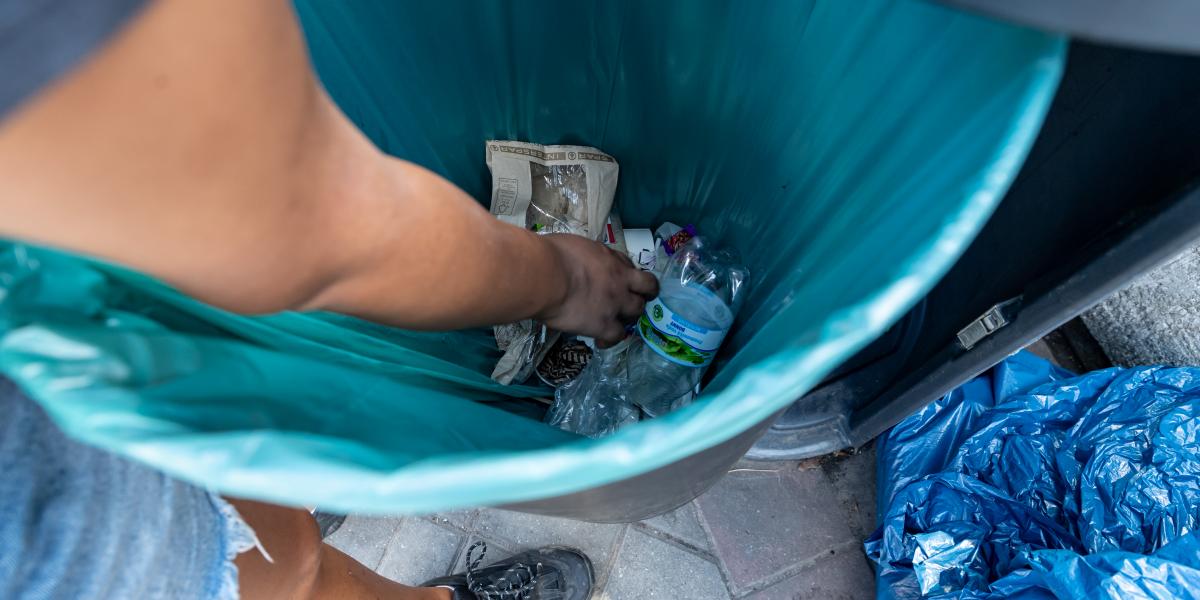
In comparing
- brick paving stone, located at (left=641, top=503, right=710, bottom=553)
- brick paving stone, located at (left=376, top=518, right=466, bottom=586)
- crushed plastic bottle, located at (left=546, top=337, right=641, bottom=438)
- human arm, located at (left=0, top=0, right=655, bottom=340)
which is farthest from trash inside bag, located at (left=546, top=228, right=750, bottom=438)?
human arm, located at (left=0, top=0, right=655, bottom=340)

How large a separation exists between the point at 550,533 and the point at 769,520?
1.21 ft

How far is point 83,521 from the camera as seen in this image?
42 cm

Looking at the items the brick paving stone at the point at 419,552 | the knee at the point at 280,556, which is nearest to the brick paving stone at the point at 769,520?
Answer: the brick paving stone at the point at 419,552

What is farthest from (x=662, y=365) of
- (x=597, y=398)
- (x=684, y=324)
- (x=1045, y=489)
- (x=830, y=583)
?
(x=1045, y=489)

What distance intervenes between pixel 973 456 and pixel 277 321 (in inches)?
38.6

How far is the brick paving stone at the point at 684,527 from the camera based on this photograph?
1104 millimetres

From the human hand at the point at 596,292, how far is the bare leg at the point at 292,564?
1.09ft

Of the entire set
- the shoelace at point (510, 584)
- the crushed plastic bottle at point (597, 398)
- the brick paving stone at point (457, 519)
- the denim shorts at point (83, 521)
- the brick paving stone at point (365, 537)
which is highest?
the denim shorts at point (83, 521)

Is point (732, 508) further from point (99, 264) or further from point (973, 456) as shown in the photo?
point (99, 264)

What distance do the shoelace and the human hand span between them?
40 cm

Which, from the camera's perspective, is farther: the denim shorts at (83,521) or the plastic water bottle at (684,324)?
the plastic water bottle at (684,324)

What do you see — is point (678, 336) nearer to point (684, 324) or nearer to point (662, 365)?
point (684, 324)

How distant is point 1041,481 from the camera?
3.18 ft

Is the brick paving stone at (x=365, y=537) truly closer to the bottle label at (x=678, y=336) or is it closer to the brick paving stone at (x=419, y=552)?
the brick paving stone at (x=419, y=552)
